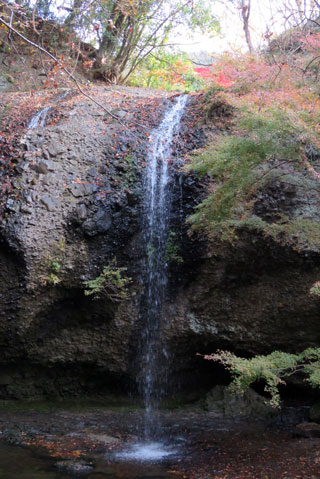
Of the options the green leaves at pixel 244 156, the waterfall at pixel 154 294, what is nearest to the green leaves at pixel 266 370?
the green leaves at pixel 244 156

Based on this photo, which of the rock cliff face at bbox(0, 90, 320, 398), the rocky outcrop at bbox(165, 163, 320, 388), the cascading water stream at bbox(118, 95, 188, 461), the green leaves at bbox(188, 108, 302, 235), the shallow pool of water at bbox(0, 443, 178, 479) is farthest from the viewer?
the cascading water stream at bbox(118, 95, 188, 461)

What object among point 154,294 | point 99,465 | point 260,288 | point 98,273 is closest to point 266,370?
point 99,465

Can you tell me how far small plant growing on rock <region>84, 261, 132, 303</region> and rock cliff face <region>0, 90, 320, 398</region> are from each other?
0.16 metres

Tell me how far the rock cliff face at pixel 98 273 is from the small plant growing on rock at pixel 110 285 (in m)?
0.16

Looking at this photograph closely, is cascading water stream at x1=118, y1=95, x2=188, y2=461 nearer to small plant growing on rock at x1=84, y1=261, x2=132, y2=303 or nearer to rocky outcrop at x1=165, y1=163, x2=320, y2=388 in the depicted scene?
rocky outcrop at x1=165, y1=163, x2=320, y2=388

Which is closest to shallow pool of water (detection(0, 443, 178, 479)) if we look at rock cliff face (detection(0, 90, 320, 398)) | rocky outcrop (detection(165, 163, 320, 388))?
rock cliff face (detection(0, 90, 320, 398))

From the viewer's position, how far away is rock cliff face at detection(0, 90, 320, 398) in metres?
6.89

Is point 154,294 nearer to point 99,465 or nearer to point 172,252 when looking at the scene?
point 172,252

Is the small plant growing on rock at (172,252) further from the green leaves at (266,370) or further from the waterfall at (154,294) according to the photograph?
the green leaves at (266,370)

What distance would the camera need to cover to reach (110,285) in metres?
7.02

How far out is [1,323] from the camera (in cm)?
690

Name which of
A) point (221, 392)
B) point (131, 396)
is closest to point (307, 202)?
point (221, 392)

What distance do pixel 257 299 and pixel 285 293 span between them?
0.47 meters

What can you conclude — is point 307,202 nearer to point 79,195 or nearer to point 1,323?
point 79,195
